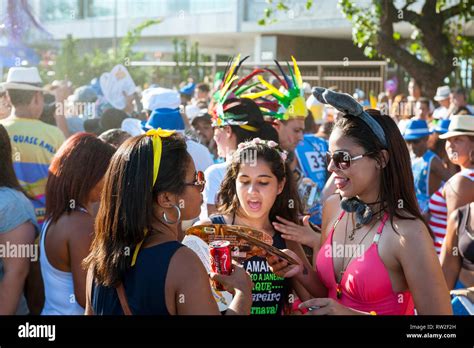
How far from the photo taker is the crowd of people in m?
2.18

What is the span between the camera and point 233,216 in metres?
3.28

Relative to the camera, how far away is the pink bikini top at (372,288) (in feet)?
7.86

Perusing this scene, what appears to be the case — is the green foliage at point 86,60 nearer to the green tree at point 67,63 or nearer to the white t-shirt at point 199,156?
the green tree at point 67,63

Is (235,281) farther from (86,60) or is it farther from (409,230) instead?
(86,60)

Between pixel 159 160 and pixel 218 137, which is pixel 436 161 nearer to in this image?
pixel 218 137

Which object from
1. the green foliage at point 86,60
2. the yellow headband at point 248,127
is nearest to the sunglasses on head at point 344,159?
the yellow headband at point 248,127

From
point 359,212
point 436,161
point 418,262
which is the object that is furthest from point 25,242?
point 436,161

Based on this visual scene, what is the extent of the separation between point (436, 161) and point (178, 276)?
13.0 ft

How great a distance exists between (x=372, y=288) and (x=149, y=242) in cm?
81

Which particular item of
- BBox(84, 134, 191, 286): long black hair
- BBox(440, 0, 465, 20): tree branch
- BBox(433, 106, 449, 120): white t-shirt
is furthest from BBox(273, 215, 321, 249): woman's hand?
BBox(433, 106, 449, 120): white t-shirt

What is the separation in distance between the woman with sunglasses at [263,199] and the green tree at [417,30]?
3.50 m

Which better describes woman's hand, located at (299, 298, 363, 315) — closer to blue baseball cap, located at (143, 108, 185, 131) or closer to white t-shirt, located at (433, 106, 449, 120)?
blue baseball cap, located at (143, 108, 185, 131)

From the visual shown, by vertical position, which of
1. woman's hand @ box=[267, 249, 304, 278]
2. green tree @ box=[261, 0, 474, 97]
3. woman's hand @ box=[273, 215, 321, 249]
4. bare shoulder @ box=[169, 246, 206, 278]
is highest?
green tree @ box=[261, 0, 474, 97]

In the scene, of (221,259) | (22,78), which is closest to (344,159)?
(221,259)
